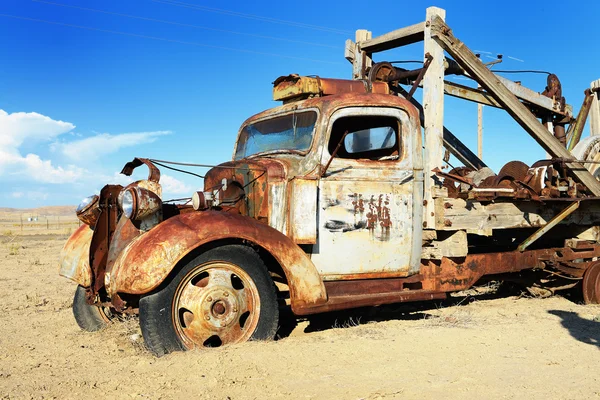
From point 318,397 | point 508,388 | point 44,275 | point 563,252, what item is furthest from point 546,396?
point 44,275

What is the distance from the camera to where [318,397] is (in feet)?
11.0

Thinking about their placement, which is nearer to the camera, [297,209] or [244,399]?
[244,399]

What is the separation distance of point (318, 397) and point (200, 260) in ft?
4.84

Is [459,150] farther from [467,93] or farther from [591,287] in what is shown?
[591,287]

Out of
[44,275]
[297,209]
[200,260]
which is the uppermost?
[297,209]

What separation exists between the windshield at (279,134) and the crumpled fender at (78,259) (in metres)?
1.88

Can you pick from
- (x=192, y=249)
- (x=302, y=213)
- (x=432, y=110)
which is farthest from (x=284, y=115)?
(x=192, y=249)

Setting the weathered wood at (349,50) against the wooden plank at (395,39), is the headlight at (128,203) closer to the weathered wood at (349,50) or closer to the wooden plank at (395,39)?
the wooden plank at (395,39)

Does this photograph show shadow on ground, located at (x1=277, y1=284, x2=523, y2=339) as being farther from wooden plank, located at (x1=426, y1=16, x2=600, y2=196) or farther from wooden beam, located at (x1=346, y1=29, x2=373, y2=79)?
wooden beam, located at (x1=346, y1=29, x2=373, y2=79)

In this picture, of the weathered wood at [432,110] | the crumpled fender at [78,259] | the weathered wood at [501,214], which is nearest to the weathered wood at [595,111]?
the weathered wood at [501,214]

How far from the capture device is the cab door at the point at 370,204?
5.07 metres

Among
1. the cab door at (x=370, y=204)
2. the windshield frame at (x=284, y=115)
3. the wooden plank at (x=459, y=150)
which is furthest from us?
the wooden plank at (x=459, y=150)

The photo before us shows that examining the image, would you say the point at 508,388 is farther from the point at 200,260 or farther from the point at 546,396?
the point at 200,260

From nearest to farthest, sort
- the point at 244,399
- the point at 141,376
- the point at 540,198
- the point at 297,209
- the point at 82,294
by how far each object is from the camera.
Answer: the point at 244,399 < the point at 141,376 < the point at 297,209 < the point at 82,294 < the point at 540,198
